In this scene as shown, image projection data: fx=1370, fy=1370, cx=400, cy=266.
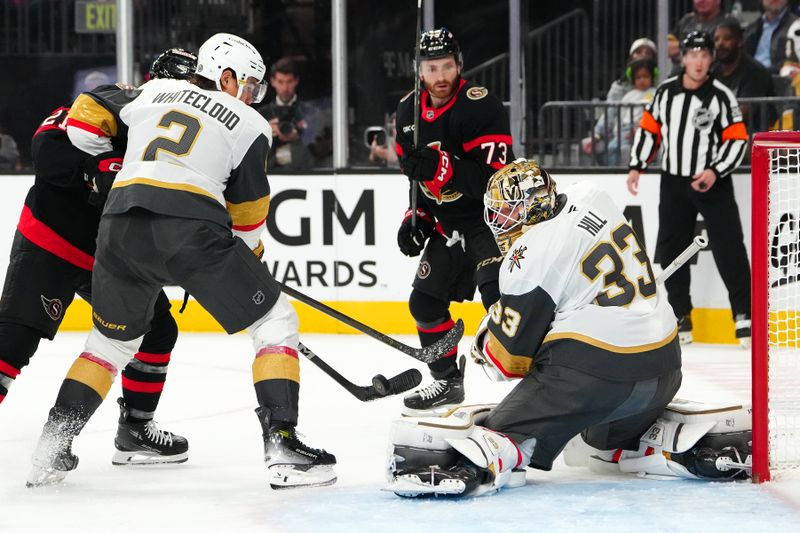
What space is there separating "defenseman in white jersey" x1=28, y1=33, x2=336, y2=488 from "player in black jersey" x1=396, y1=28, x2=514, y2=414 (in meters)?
1.04

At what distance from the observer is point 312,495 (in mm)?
3133

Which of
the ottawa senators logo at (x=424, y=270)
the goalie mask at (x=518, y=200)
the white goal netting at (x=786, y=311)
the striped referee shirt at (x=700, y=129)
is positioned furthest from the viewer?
the striped referee shirt at (x=700, y=129)

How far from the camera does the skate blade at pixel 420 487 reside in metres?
3.02

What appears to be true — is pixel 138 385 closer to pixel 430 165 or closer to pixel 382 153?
pixel 430 165

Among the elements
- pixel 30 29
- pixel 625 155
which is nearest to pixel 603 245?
pixel 625 155

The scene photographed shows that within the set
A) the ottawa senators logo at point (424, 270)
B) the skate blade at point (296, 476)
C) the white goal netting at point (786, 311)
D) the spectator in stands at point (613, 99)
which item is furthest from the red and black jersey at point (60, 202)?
the spectator in stands at point (613, 99)

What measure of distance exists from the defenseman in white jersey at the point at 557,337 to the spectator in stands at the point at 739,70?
306cm

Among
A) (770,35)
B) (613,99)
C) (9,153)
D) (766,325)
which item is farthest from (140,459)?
(770,35)

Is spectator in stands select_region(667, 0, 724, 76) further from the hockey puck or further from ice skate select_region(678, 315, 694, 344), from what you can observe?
the hockey puck

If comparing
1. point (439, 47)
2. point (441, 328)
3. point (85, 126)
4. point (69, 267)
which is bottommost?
point (441, 328)

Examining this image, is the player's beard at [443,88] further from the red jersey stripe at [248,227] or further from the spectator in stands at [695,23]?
the spectator in stands at [695,23]

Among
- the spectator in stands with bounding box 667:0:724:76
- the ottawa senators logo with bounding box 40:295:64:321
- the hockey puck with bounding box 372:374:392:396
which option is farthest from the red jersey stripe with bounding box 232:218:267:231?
the spectator in stands with bounding box 667:0:724:76

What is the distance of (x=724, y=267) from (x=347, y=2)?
2.13 m

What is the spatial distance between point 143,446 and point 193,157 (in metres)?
0.91
